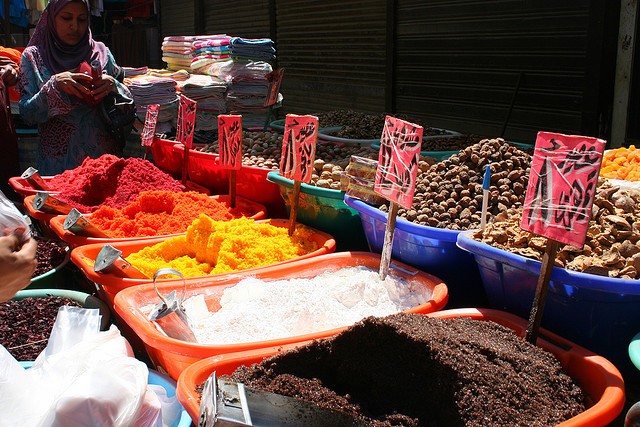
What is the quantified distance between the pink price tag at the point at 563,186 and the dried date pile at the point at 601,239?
0.11m

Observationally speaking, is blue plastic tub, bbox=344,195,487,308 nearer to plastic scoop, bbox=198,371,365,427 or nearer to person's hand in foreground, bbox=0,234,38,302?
plastic scoop, bbox=198,371,365,427

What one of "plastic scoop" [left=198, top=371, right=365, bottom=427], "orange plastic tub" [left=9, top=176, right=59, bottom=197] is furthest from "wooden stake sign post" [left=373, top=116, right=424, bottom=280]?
"orange plastic tub" [left=9, top=176, right=59, bottom=197]

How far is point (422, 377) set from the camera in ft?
4.01

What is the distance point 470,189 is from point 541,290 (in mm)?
560

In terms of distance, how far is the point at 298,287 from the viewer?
184 cm

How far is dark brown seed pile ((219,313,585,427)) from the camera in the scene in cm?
116

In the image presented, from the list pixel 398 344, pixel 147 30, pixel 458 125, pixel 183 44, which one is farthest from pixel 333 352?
pixel 147 30

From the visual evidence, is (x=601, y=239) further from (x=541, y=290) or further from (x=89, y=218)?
(x=89, y=218)

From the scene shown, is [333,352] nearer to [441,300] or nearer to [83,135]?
[441,300]

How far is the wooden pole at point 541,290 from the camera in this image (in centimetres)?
130

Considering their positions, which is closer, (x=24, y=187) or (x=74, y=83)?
(x=24, y=187)

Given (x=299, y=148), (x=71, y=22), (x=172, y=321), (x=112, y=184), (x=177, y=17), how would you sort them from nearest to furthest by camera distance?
(x=172, y=321) → (x=299, y=148) → (x=112, y=184) → (x=71, y=22) → (x=177, y=17)

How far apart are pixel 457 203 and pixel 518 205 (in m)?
0.16

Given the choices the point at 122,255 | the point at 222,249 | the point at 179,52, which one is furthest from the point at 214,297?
the point at 179,52
